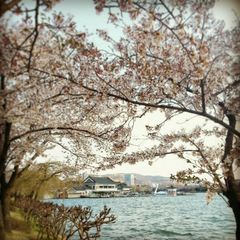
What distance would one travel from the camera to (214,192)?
3125 millimetres

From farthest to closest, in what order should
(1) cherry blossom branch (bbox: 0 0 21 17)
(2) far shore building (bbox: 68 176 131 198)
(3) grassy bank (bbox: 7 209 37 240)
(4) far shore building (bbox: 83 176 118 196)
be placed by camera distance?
(2) far shore building (bbox: 68 176 131 198) → (4) far shore building (bbox: 83 176 118 196) → (3) grassy bank (bbox: 7 209 37 240) → (1) cherry blossom branch (bbox: 0 0 21 17)

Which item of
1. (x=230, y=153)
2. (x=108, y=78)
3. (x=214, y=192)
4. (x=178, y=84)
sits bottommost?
(x=214, y=192)

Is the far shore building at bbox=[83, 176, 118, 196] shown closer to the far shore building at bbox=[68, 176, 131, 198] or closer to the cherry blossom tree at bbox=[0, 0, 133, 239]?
the far shore building at bbox=[68, 176, 131, 198]

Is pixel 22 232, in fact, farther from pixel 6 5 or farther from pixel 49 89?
pixel 6 5

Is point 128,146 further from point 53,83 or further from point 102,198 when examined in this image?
point 102,198

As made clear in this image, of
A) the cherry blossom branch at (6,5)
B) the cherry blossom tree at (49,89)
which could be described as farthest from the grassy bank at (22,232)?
the cherry blossom branch at (6,5)

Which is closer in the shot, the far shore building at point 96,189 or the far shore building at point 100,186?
the far shore building at point 100,186

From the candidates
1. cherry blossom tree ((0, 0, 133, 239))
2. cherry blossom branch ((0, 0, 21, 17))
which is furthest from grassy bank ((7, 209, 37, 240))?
cherry blossom branch ((0, 0, 21, 17))

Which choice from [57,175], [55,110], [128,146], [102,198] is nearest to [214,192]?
[128,146]

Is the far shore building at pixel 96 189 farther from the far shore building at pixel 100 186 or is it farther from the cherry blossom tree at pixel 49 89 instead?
the cherry blossom tree at pixel 49 89

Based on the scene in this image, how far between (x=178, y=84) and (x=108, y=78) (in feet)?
2.03

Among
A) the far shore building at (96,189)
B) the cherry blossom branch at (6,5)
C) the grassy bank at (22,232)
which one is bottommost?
the grassy bank at (22,232)

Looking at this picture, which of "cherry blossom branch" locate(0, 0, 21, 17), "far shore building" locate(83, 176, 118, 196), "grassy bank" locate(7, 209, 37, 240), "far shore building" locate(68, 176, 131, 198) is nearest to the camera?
"cherry blossom branch" locate(0, 0, 21, 17)

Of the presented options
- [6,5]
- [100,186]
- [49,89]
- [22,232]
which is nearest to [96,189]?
[100,186]
